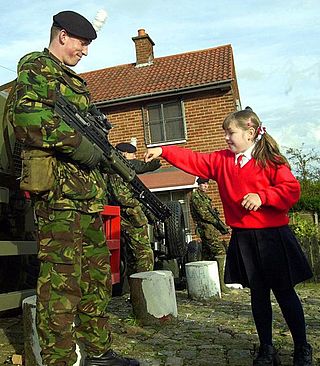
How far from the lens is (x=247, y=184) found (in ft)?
10.8

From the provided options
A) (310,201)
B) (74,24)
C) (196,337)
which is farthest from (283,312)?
(310,201)

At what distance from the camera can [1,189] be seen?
12.2ft

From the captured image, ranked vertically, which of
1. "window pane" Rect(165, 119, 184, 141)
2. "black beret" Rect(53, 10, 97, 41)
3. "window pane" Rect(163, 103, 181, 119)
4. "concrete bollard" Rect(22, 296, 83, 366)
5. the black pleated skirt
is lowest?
"concrete bollard" Rect(22, 296, 83, 366)

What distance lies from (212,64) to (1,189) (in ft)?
44.5

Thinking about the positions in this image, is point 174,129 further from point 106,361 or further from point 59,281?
point 59,281

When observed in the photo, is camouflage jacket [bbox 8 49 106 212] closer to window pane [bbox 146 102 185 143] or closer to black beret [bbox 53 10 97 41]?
black beret [bbox 53 10 97 41]

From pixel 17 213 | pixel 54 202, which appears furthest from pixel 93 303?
pixel 17 213

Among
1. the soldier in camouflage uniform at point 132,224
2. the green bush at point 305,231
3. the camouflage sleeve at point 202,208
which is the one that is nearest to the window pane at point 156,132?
the green bush at point 305,231

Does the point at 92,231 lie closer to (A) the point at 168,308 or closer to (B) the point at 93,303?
(B) the point at 93,303

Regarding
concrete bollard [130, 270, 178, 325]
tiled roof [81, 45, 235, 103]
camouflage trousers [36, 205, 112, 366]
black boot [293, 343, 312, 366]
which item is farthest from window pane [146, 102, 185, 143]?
camouflage trousers [36, 205, 112, 366]

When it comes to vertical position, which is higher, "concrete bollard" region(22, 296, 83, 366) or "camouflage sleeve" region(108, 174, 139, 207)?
"camouflage sleeve" region(108, 174, 139, 207)

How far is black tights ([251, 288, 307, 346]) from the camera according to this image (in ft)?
10.4

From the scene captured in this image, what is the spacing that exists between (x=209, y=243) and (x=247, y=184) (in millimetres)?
5594

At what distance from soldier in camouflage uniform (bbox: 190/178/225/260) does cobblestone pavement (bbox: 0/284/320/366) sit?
2.79m
